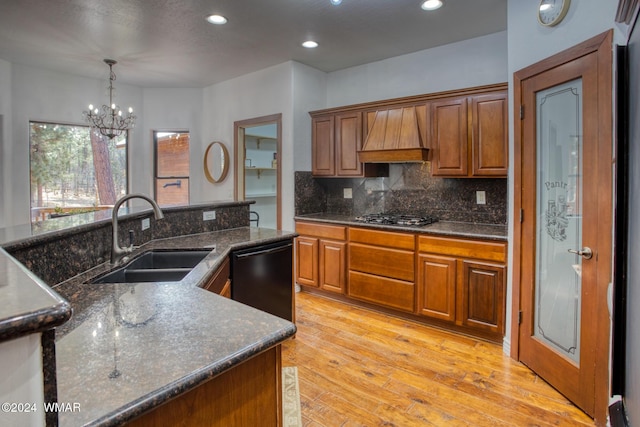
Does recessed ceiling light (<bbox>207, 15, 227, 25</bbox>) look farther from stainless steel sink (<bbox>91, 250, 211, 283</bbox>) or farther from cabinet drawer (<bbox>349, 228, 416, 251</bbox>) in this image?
cabinet drawer (<bbox>349, 228, 416, 251</bbox>)

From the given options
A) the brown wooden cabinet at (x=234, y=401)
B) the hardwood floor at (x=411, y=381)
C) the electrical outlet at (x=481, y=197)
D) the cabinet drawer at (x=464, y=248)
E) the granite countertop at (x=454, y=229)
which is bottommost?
the hardwood floor at (x=411, y=381)

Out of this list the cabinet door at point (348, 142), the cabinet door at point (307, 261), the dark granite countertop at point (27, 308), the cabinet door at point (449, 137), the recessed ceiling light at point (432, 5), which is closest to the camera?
the dark granite countertop at point (27, 308)

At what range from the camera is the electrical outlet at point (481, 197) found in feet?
12.4

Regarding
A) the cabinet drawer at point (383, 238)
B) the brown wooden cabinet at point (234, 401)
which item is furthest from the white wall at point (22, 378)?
the cabinet drawer at point (383, 238)

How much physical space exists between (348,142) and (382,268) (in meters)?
1.49

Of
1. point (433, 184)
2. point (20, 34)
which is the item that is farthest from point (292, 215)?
point (20, 34)

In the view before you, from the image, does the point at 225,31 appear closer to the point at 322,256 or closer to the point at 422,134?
the point at 422,134

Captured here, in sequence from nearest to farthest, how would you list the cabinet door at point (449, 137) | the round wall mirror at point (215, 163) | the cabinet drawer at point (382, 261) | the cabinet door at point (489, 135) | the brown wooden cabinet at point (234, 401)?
the brown wooden cabinet at point (234, 401), the cabinet door at point (489, 135), the cabinet door at point (449, 137), the cabinet drawer at point (382, 261), the round wall mirror at point (215, 163)

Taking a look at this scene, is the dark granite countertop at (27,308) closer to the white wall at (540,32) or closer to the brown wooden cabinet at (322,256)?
the white wall at (540,32)

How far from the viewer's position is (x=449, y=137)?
3605mm

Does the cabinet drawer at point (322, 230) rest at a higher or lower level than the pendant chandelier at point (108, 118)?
lower

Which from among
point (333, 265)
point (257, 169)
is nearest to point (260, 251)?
point (333, 265)

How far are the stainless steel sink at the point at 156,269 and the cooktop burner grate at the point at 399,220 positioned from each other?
1.96 meters

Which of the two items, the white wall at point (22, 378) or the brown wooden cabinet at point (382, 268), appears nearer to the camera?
the white wall at point (22, 378)
